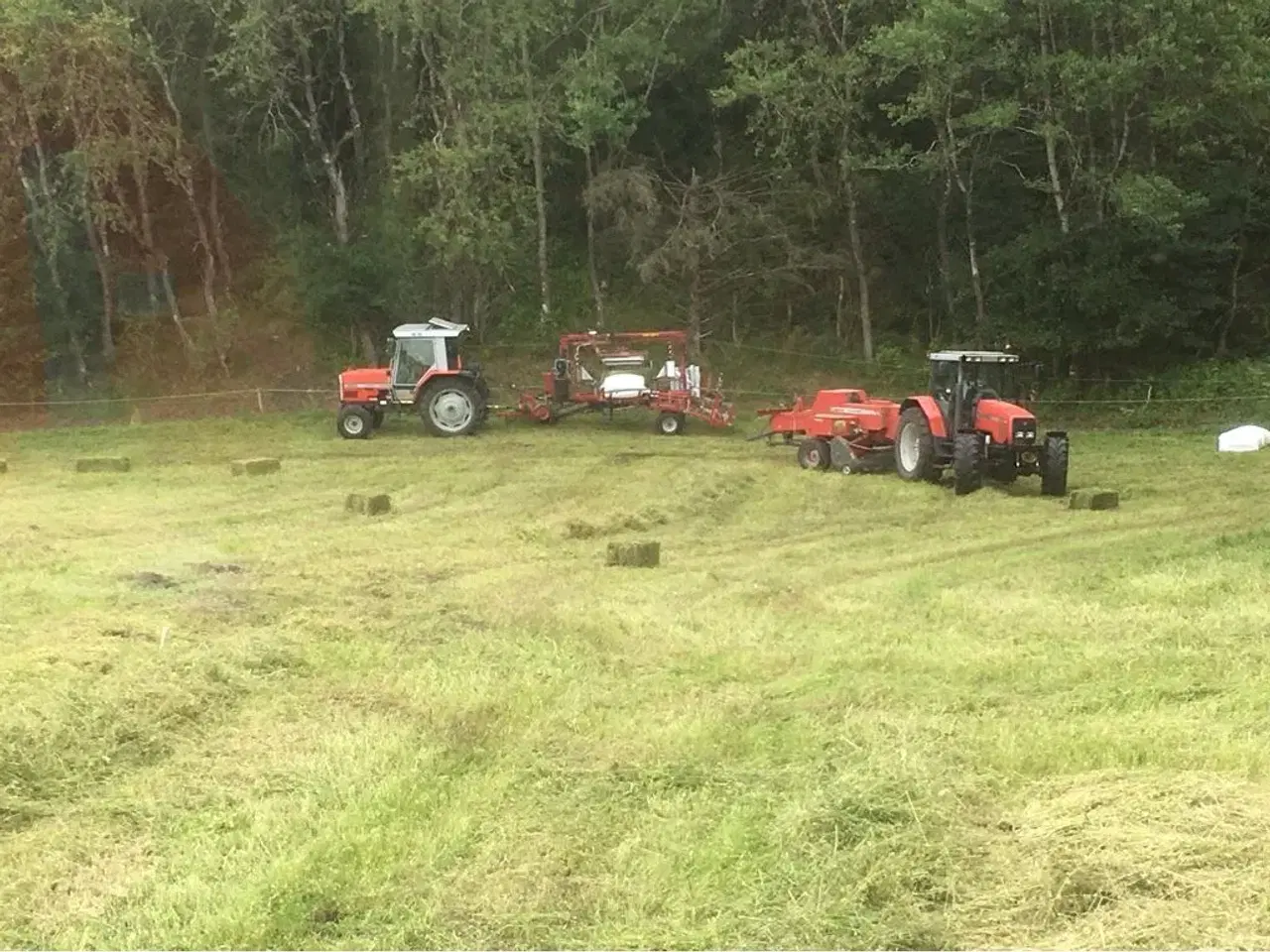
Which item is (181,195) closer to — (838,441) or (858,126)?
(858,126)

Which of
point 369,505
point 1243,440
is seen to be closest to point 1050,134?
point 1243,440

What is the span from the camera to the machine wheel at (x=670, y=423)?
60.5ft

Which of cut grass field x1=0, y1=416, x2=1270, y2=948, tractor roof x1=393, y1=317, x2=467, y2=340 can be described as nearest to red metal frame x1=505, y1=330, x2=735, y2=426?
tractor roof x1=393, y1=317, x2=467, y2=340

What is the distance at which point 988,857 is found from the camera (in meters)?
3.90

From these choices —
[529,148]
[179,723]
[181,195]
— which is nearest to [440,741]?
[179,723]

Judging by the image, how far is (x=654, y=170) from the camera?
2553cm

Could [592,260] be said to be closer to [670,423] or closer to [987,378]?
[670,423]

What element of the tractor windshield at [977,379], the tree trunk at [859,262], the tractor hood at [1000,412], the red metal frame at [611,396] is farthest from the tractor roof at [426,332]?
the tree trunk at [859,262]

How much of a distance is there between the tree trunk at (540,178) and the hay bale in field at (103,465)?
9829 mm

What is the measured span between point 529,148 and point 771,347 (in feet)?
20.3

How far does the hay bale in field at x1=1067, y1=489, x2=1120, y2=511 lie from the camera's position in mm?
11305

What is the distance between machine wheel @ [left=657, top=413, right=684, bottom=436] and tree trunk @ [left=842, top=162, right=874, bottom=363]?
6204 millimetres

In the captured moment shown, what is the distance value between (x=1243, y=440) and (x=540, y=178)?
1303cm

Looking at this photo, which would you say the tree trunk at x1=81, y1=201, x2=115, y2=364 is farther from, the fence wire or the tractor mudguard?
the tractor mudguard
